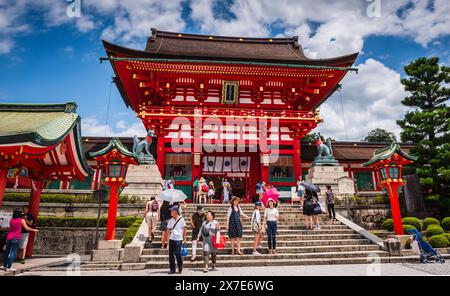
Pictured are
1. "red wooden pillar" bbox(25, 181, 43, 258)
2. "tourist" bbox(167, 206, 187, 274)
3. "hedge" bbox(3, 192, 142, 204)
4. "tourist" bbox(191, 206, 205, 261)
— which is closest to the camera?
"tourist" bbox(167, 206, 187, 274)

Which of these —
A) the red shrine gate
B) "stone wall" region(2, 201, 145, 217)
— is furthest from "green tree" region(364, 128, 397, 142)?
"stone wall" region(2, 201, 145, 217)

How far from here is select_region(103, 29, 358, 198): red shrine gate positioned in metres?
17.6

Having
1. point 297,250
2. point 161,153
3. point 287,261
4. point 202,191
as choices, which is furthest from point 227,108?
point 287,261

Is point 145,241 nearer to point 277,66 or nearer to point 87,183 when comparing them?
point 87,183

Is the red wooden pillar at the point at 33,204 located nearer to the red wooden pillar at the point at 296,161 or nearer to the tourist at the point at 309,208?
the tourist at the point at 309,208

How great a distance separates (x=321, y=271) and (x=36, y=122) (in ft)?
32.5

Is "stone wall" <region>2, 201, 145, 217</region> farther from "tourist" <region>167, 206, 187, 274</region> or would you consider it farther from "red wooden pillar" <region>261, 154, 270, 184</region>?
"red wooden pillar" <region>261, 154, 270, 184</region>

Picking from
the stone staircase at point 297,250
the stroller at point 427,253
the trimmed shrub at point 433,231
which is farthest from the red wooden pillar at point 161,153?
the trimmed shrub at point 433,231

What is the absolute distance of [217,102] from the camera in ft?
64.2

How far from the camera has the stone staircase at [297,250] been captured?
835cm

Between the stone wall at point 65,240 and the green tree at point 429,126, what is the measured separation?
15.9 metres

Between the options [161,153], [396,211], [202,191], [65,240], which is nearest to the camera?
[396,211]

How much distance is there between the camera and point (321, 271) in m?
7.42

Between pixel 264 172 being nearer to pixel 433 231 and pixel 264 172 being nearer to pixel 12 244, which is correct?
pixel 433 231
